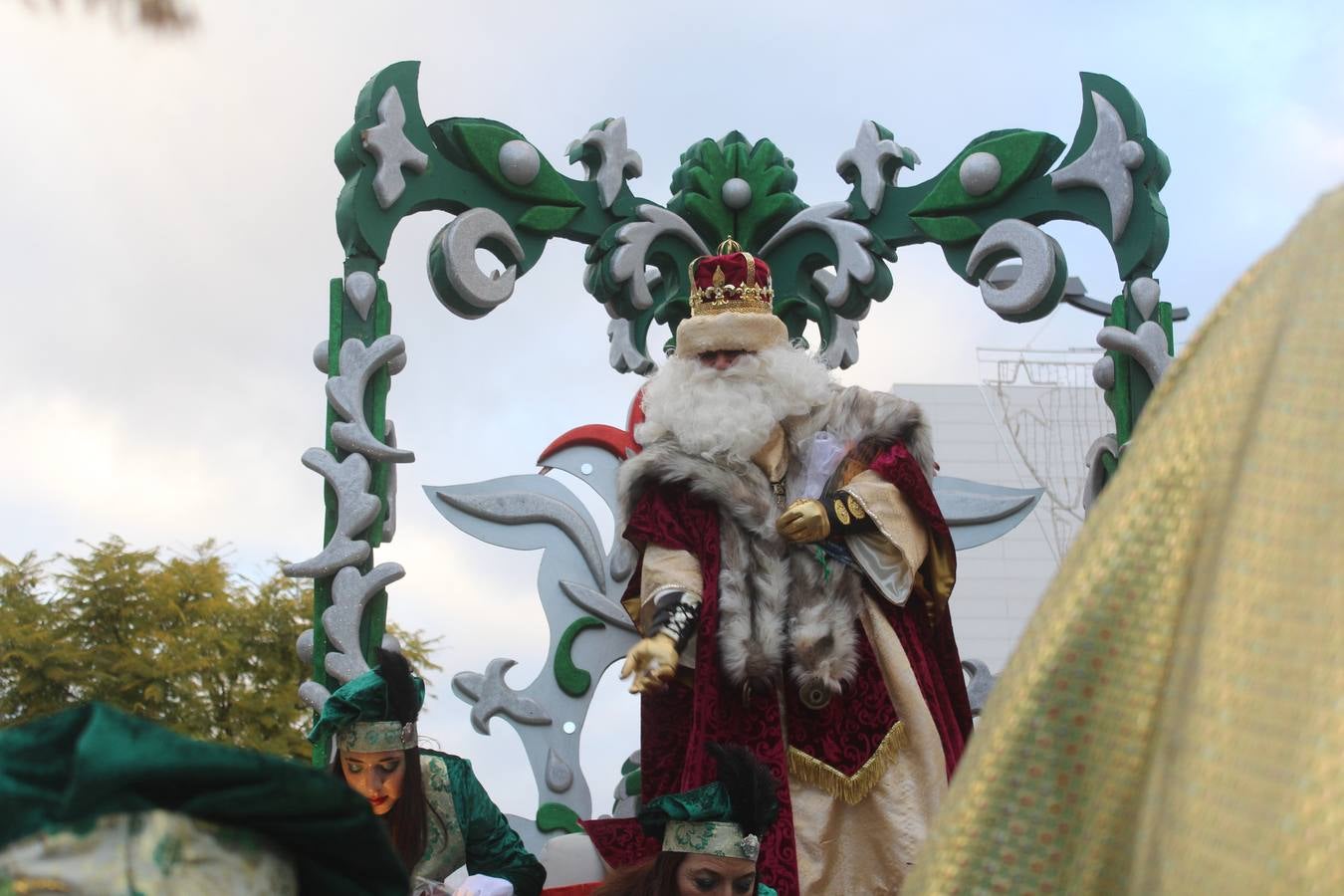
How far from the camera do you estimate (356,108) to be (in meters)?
4.79

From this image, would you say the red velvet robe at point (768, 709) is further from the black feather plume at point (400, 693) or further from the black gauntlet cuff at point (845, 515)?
the black feather plume at point (400, 693)

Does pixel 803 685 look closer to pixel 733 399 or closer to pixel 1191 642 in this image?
pixel 733 399

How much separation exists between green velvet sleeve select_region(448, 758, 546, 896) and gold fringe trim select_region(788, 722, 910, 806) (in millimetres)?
733

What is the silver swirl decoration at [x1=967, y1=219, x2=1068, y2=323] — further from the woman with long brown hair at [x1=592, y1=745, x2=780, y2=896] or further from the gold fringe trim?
the woman with long brown hair at [x1=592, y1=745, x2=780, y2=896]

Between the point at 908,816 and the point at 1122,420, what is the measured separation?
1.52 meters

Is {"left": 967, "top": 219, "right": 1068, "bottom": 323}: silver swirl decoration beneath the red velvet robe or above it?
above

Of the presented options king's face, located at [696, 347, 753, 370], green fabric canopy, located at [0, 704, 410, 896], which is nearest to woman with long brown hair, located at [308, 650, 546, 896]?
king's face, located at [696, 347, 753, 370]

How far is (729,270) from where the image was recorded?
15.2 ft

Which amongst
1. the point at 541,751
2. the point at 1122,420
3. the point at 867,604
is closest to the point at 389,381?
the point at 541,751

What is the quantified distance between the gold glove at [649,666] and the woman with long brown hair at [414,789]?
1.66 ft

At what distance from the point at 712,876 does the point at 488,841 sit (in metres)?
0.77

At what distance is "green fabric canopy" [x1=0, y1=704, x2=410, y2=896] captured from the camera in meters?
0.98

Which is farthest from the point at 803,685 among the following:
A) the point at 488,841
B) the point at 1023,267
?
the point at 1023,267

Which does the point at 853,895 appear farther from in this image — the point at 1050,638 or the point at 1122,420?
the point at 1050,638
